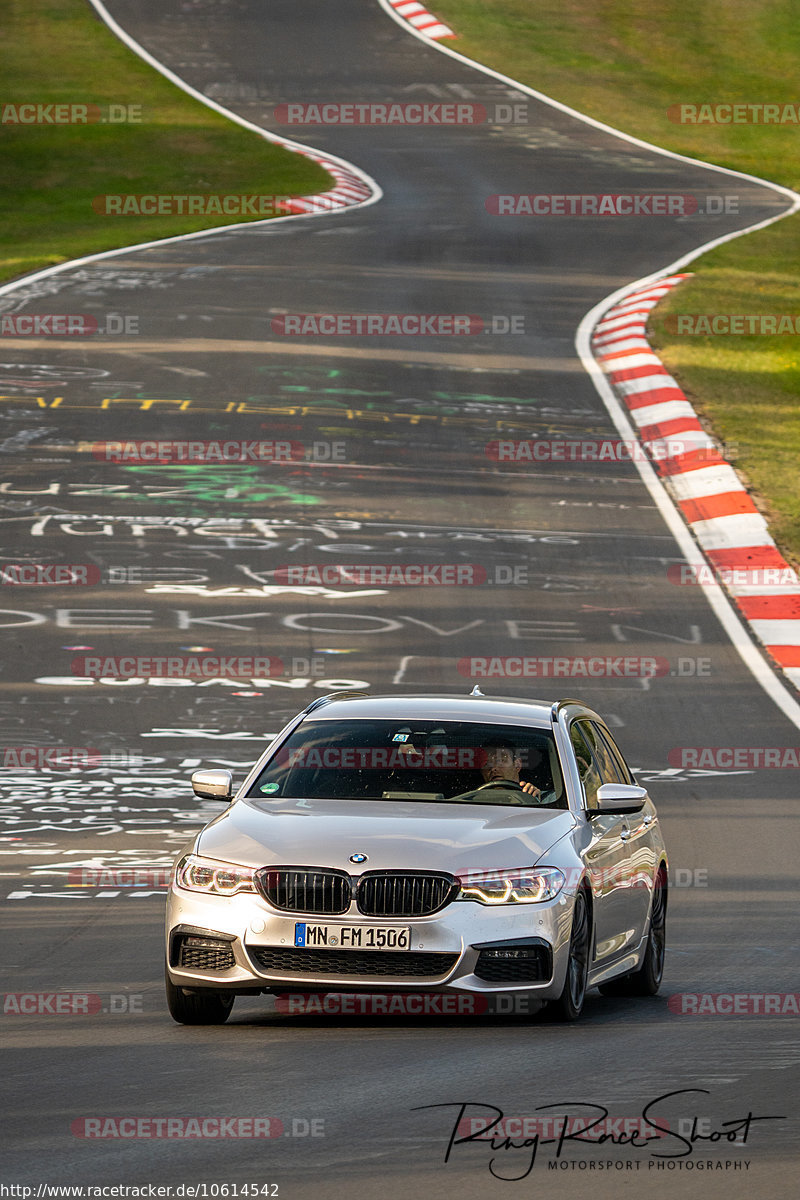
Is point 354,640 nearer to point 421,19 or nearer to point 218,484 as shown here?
point 218,484

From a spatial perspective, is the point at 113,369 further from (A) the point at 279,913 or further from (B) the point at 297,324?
(A) the point at 279,913

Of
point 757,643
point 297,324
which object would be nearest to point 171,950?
point 757,643

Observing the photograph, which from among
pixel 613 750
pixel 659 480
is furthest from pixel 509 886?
pixel 659 480

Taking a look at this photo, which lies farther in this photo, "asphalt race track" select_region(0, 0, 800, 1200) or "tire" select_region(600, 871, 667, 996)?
"tire" select_region(600, 871, 667, 996)

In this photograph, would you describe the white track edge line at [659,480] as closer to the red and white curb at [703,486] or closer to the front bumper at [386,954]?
the red and white curb at [703,486]

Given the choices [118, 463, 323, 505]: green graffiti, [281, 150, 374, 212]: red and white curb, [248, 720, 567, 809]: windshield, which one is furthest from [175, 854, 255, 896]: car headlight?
[281, 150, 374, 212]: red and white curb

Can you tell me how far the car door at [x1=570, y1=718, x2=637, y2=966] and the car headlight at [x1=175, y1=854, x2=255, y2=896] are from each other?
1.49m

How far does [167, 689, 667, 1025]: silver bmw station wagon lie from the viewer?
332 inches

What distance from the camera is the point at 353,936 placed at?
8.41 metres

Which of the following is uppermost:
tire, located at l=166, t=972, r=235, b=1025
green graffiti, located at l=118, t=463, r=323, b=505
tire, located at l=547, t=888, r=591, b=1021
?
tire, located at l=547, t=888, r=591, b=1021

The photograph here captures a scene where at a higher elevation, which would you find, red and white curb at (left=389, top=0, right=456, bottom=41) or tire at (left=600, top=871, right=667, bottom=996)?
tire at (left=600, top=871, right=667, bottom=996)

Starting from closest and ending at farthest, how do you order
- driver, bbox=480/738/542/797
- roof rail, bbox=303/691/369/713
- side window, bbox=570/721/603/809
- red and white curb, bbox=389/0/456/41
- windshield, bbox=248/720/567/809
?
windshield, bbox=248/720/567/809, driver, bbox=480/738/542/797, side window, bbox=570/721/603/809, roof rail, bbox=303/691/369/713, red and white curb, bbox=389/0/456/41

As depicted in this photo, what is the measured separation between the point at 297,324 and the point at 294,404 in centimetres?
423

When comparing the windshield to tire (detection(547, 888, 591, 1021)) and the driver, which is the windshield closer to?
the driver
